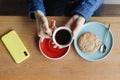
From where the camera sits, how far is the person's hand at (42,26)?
0.90m

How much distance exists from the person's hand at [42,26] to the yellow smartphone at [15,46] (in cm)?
Result: 8

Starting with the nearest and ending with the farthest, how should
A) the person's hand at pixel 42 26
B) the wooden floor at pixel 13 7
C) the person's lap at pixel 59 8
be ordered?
the person's hand at pixel 42 26 → the person's lap at pixel 59 8 → the wooden floor at pixel 13 7

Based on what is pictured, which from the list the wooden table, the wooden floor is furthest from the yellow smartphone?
the wooden floor

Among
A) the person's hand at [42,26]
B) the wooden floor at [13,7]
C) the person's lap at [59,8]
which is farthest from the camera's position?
the wooden floor at [13,7]

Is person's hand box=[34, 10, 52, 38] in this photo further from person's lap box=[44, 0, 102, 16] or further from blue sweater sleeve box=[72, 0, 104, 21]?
person's lap box=[44, 0, 102, 16]

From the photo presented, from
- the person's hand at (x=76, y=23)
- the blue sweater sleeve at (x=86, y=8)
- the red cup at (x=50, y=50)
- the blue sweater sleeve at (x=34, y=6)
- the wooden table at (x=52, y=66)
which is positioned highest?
the blue sweater sleeve at (x=34, y=6)

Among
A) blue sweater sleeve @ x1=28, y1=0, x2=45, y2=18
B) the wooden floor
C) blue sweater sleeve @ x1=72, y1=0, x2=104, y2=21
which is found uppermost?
blue sweater sleeve @ x1=28, y1=0, x2=45, y2=18

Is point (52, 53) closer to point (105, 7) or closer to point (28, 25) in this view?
point (28, 25)

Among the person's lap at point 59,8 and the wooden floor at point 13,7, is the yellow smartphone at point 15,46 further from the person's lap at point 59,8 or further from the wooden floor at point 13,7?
the wooden floor at point 13,7

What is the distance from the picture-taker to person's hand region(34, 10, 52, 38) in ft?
2.95

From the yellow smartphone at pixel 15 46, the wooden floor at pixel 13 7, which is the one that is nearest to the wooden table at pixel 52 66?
the yellow smartphone at pixel 15 46

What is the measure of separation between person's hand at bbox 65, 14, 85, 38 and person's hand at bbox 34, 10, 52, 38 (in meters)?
0.08

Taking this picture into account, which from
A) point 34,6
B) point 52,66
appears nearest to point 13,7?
point 34,6

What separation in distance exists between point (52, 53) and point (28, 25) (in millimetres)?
136
